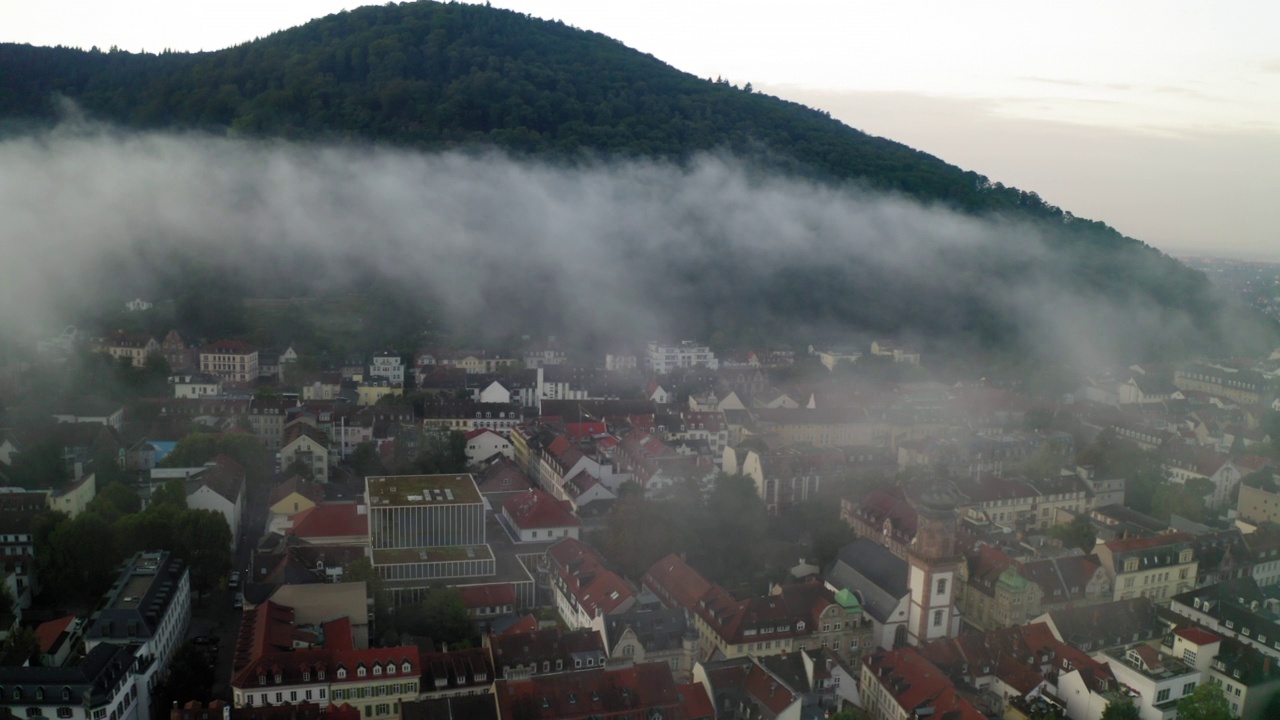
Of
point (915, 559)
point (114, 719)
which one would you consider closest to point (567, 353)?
point (915, 559)

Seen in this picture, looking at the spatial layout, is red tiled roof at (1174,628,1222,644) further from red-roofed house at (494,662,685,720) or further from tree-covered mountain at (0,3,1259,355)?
tree-covered mountain at (0,3,1259,355)

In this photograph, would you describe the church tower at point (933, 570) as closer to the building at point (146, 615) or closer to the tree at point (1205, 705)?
the tree at point (1205, 705)

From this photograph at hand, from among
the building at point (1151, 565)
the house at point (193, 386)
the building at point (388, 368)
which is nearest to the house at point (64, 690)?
the building at point (1151, 565)

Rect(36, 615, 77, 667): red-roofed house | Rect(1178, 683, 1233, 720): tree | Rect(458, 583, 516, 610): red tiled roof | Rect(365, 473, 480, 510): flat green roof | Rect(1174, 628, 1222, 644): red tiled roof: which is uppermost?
Rect(365, 473, 480, 510): flat green roof

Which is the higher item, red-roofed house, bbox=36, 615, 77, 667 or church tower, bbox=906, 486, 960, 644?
church tower, bbox=906, 486, 960, 644

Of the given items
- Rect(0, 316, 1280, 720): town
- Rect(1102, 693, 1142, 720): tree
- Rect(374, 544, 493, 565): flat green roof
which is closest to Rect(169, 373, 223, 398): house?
Rect(0, 316, 1280, 720): town

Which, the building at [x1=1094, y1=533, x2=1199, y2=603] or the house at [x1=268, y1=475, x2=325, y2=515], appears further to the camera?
the house at [x1=268, y1=475, x2=325, y2=515]

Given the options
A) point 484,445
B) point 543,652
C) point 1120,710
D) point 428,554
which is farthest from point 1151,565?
point 484,445
